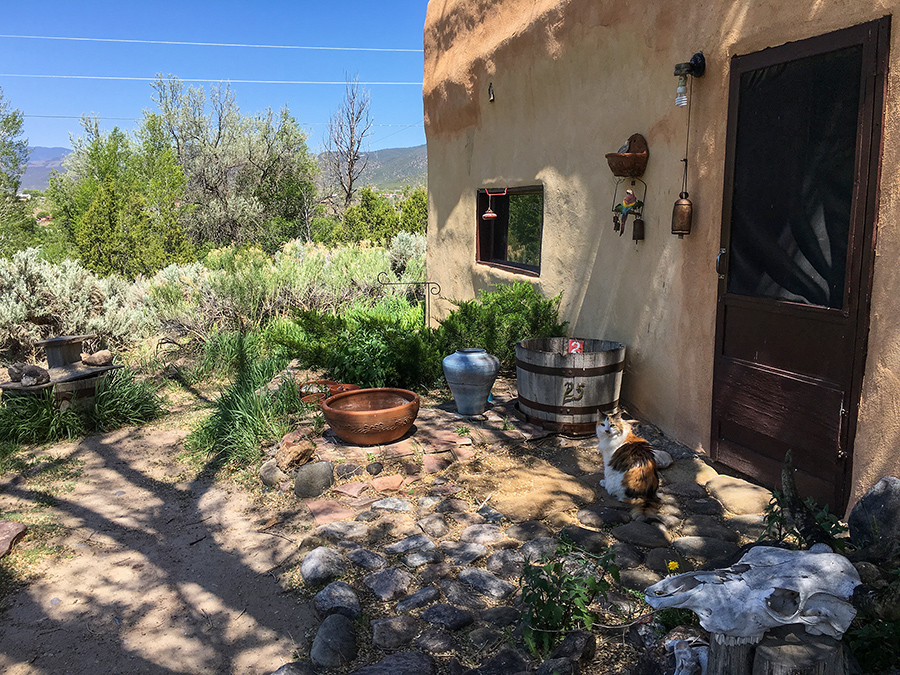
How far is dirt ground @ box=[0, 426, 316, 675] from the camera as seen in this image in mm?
2746

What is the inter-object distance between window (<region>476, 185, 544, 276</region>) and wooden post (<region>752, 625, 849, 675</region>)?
5.06 metres

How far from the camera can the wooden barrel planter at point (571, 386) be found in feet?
15.3

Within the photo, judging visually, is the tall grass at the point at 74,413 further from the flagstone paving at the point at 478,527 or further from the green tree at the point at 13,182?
the green tree at the point at 13,182

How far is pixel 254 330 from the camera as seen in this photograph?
868cm

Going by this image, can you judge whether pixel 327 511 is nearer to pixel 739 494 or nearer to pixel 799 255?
pixel 739 494

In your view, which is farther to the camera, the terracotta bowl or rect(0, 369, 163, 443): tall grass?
rect(0, 369, 163, 443): tall grass

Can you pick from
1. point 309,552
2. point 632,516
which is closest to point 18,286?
point 309,552

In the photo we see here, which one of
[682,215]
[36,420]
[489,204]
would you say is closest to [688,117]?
[682,215]

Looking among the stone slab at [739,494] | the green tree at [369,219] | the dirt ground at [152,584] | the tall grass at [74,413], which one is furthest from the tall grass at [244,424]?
the green tree at [369,219]

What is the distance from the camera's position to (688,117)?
4223mm

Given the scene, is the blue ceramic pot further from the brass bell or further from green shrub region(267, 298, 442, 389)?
the brass bell

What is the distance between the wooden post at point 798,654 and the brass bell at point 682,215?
292 cm

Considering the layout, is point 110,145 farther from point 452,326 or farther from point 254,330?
point 452,326

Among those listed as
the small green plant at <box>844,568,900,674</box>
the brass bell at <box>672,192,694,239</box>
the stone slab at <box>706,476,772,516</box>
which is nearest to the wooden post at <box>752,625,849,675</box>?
the small green plant at <box>844,568,900,674</box>
